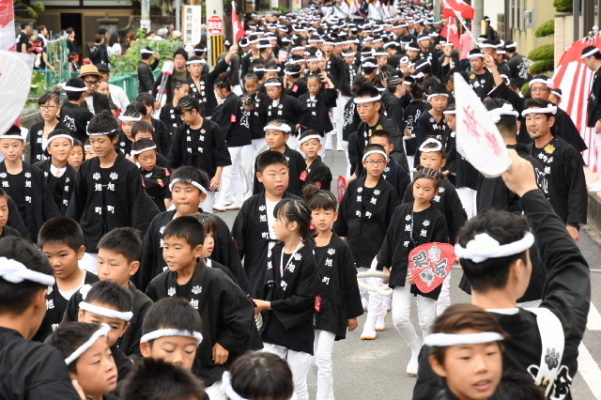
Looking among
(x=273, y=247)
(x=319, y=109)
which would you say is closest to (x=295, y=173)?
(x=273, y=247)

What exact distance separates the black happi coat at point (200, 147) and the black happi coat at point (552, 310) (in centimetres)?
867

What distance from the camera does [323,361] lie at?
757 centimetres

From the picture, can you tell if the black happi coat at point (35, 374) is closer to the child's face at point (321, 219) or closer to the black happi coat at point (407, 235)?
the child's face at point (321, 219)

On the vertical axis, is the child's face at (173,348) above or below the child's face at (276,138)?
below

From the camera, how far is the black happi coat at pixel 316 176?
11.0 m

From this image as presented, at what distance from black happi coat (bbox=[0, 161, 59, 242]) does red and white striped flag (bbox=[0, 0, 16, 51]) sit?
→ 1.91 meters

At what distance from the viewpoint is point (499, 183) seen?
7.91 m

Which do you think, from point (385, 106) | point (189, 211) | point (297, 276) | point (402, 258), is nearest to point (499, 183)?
A: point (402, 258)

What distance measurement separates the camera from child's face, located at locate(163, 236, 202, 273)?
6.30 m

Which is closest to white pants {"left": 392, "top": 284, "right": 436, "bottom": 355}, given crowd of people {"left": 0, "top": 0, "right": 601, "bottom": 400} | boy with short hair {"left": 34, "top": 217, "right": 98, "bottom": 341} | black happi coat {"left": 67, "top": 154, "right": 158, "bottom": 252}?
crowd of people {"left": 0, "top": 0, "right": 601, "bottom": 400}

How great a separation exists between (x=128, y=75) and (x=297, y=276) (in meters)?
18.3

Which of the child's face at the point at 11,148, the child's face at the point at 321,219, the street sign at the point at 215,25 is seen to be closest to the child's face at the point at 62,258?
the child's face at the point at 321,219

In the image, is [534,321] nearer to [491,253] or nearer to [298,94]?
[491,253]

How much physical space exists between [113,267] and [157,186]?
Answer: 407 cm
